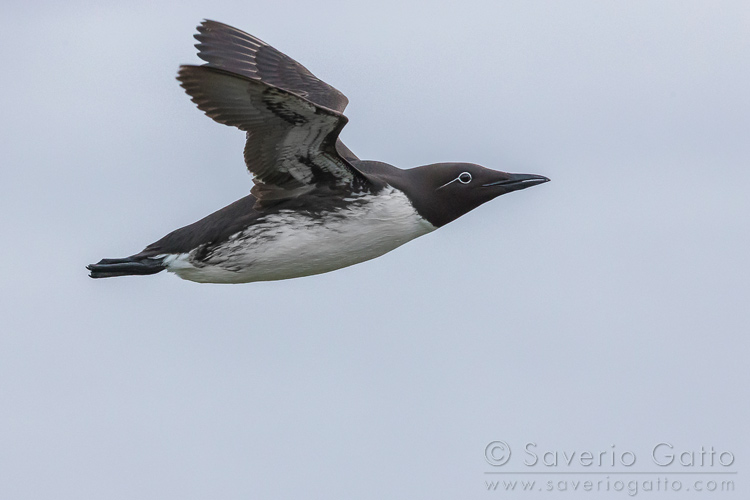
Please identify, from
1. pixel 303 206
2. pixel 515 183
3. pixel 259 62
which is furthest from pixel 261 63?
pixel 515 183

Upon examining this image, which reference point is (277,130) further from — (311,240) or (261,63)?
(261,63)

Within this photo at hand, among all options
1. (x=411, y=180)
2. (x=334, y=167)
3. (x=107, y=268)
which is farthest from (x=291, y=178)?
(x=107, y=268)

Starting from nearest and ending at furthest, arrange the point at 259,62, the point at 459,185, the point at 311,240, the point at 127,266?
the point at 311,240 → the point at 127,266 → the point at 459,185 → the point at 259,62

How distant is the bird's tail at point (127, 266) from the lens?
13742 millimetres

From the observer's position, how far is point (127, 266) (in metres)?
13.8

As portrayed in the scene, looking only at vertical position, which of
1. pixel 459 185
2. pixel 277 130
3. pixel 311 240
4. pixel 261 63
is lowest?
pixel 311 240

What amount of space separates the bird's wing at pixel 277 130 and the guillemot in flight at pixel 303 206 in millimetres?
10

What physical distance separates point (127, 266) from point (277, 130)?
95.5 inches

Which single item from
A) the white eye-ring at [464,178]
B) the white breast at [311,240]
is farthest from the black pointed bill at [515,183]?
the white breast at [311,240]

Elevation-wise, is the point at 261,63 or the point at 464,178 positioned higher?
the point at 261,63

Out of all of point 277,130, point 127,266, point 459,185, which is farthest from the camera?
point 459,185

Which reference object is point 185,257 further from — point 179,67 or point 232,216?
point 179,67

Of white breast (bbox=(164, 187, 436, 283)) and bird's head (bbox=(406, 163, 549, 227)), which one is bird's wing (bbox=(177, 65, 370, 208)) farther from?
bird's head (bbox=(406, 163, 549, 227))

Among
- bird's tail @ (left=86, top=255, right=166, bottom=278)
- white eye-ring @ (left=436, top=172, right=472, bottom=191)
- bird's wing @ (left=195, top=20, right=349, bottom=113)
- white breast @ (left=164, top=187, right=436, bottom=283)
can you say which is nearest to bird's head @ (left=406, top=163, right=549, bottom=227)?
white eye-ring @ (left=436, top=172, right=472, bottom=191)
